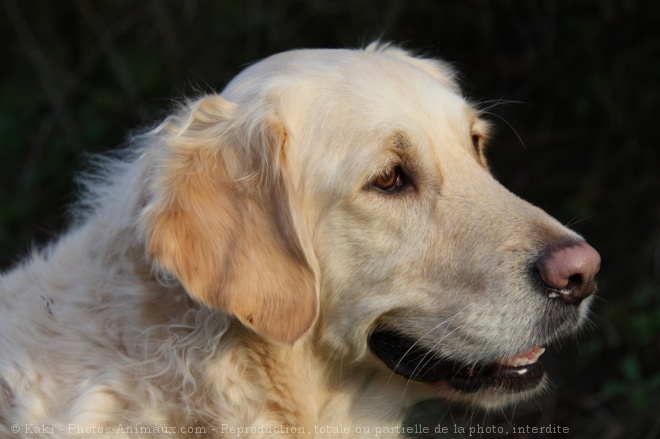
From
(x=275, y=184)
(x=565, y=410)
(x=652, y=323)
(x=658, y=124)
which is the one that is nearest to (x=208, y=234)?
(x=275, y=184)

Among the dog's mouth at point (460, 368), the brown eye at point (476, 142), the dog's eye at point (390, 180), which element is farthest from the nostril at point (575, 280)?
the brown eye at point (476, 142)

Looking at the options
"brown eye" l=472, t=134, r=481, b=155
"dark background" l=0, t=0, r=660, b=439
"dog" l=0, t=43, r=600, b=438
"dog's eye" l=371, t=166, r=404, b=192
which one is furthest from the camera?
"dark background" l=0, t=0, r=660, b=439

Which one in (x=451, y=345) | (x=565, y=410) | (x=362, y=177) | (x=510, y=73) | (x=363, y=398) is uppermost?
(x=362, y=177)

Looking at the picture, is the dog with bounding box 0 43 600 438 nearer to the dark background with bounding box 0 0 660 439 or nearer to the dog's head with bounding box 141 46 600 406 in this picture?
the dog's head with bounding box 141 46 600 406

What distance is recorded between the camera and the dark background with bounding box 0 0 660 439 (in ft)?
17.9

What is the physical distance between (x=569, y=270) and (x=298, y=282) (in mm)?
873

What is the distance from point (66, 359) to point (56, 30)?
20.7 ft

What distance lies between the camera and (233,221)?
8.98 ft

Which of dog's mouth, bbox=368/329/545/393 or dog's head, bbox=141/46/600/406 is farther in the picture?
dog's mouth, bbox=368/329/545/393

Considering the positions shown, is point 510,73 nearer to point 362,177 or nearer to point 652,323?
point 652,323

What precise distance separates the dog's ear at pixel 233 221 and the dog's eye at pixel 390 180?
31 cm

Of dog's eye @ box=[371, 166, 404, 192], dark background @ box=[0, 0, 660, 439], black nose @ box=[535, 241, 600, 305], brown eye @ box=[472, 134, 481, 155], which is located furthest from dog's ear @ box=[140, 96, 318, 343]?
dark background @ box=[0, 0, 660, 439]

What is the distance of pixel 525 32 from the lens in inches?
283

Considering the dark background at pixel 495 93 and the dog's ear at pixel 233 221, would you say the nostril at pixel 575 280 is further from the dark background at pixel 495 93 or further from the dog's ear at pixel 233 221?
the dark background at pixel 495 93
